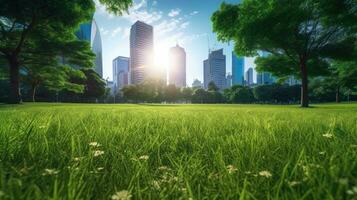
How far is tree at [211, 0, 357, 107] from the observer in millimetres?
19094

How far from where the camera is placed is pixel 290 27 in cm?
1988

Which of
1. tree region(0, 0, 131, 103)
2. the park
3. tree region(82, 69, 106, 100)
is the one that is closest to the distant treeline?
tree region(82, 69, 106, 100)

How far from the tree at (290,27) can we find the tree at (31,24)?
12.7 meters

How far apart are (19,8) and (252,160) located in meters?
23.7

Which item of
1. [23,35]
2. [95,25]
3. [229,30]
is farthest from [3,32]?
[95,25]

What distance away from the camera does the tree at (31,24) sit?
19094 millimetres

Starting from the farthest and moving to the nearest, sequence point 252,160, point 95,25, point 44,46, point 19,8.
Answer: point 95,25 → point 44,46 → point 19,8 → point 252,160

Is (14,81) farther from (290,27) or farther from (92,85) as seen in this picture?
(92,85)

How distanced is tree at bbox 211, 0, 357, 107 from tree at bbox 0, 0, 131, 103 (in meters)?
12.7

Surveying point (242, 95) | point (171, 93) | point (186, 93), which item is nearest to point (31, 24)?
point (171, 93)

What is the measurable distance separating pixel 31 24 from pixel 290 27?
22.8 metres

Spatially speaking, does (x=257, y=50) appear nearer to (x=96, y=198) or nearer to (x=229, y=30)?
(x=229, y=30)

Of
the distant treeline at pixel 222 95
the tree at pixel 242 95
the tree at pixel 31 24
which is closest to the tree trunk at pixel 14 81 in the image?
the tree at pixel 31 24

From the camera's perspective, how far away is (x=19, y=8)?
63.4ft
